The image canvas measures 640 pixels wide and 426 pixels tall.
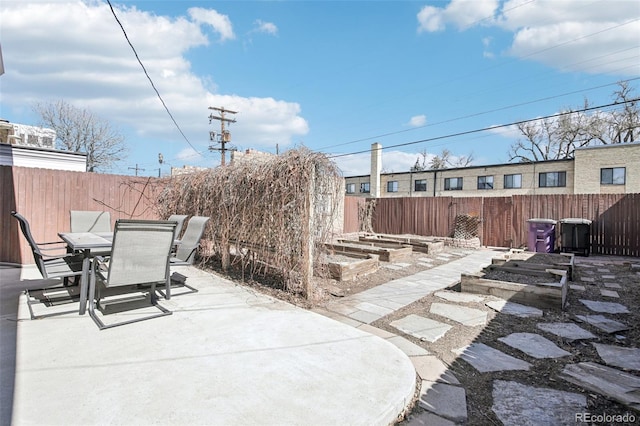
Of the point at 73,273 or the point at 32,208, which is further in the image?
the point at 32,208

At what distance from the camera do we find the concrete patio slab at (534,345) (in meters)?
2.89

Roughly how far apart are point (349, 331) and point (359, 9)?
986cm

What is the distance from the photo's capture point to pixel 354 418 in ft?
5.94

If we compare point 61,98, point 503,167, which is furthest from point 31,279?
point 503,167

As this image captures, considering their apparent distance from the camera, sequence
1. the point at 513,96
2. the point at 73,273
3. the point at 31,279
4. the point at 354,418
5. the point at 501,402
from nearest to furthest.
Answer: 1. the point at 354,418
2. the point at 501,402
3. the point at 73,273
4. the point at 31,279
5. the point at 513,96

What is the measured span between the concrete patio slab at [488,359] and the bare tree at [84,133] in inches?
958

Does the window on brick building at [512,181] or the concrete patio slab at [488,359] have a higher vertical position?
the window on brick building at [512,181]

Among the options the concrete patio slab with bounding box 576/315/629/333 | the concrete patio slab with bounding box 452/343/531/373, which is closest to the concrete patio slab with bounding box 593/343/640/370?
the concrete patio slab with bounding box 576/315/629/333

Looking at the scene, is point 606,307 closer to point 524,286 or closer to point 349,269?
point 524,286

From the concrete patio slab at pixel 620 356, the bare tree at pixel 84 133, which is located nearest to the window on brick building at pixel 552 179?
the concrete patio slab at pixel 620 356

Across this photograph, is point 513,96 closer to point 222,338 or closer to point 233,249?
point 233,249

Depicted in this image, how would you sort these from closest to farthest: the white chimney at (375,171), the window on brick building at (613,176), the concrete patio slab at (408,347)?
the concrete patio slab at (408,347) < the window on brick building at (613,176) < the white chimney at (375,171)

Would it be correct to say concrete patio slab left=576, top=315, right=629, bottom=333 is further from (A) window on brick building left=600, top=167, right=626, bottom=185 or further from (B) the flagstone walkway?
(A) window on brick building left=600, top=167, right=626, bottom=185

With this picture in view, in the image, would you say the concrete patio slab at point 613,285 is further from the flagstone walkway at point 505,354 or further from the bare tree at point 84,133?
the bare tree at point 84,133
